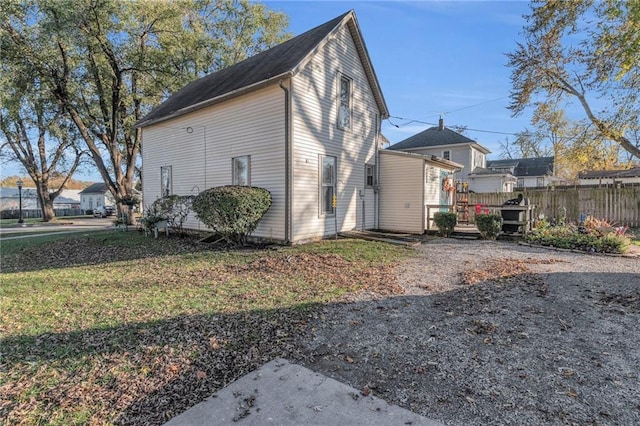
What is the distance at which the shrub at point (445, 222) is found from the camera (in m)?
11.4

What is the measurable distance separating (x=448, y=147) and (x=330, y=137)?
20.8 m

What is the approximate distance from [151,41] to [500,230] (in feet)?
63.4

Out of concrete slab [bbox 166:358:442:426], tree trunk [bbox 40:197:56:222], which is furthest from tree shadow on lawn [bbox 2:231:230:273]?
tree trunk [bbox 40:197:56:222]

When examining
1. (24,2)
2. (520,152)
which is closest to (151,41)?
(24,2)

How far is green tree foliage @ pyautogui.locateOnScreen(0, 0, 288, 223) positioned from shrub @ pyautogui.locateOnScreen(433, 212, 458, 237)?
1575cm

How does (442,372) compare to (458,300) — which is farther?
(458,300)

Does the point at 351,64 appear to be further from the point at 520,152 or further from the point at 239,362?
the point at 520,152

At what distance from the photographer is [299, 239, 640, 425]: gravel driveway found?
8.23 ft

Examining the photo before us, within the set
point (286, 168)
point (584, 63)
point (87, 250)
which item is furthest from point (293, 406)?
point (584, 63)

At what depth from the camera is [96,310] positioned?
183 inches

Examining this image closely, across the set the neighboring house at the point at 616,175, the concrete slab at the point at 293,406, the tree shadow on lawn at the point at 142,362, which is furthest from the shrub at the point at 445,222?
the neighboring house at the point at 616,175

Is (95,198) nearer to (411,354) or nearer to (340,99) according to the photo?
(340,99)

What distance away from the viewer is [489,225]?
1080 cm

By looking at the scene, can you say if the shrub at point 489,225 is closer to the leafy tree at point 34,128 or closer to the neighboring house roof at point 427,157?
the neighboring house roof at point 427,157
